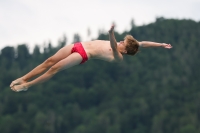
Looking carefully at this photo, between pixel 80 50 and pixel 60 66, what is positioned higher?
pixel 80 50

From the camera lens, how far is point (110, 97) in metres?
180

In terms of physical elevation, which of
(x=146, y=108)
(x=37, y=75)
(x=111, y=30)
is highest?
(x=111, y=30)

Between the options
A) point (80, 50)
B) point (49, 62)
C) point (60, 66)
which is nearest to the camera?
point (60, 66)

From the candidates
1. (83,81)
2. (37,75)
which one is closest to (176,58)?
(83,81)

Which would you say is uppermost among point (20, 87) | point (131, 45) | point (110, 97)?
point (131, 45)

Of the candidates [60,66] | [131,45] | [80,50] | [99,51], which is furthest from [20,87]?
[131,45]

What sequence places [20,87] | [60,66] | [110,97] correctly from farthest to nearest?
[110,97] → [20,87] → [60,66]

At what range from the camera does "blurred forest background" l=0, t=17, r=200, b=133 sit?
155 m

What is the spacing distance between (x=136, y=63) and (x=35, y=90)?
34.3 m

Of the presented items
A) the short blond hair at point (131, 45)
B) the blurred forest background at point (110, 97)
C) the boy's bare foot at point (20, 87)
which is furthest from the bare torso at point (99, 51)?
the blurred forest background at point (110, 97)

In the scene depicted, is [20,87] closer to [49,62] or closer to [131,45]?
[49,62]

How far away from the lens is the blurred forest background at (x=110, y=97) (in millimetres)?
154625

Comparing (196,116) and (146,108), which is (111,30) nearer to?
(196,116)

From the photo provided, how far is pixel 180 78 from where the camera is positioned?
600 ft
